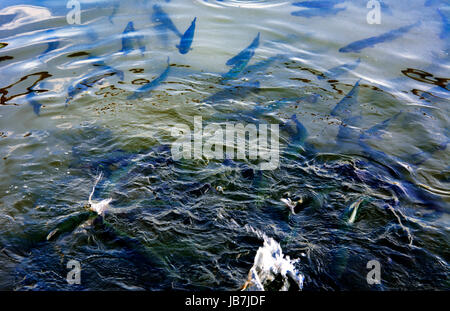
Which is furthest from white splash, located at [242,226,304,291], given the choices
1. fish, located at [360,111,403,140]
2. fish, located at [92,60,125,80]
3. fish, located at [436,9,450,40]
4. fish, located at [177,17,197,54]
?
fish, located at [436,9,450,40]

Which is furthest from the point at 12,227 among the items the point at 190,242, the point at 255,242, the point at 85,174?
the point at 255,242

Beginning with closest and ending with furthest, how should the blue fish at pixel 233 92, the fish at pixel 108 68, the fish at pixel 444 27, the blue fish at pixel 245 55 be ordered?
the blue fish at pixel 233 92, the fish at pixel 108 68, the blue fish at pixel 245 55, the fish at pixel 444 27

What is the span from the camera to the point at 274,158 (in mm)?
4449

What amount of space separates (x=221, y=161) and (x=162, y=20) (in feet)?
15.2

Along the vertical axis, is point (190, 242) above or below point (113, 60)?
below

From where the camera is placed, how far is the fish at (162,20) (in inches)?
295

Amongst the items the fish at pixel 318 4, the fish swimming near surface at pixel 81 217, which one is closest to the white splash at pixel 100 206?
the fish swimming near surface at pixel 81 217

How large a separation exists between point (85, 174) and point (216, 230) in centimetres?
167

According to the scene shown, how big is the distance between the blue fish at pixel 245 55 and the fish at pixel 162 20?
134 centimetres

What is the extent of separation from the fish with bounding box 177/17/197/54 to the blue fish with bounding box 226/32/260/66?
932 mm

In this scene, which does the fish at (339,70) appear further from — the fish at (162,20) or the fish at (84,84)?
the fish at (84,84)

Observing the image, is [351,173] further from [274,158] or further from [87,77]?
[87,77]

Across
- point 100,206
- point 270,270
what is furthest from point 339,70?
point 100,206

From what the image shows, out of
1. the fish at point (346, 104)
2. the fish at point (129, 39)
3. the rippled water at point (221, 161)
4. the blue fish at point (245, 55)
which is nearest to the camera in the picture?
the rippled water at point (221, 161)
